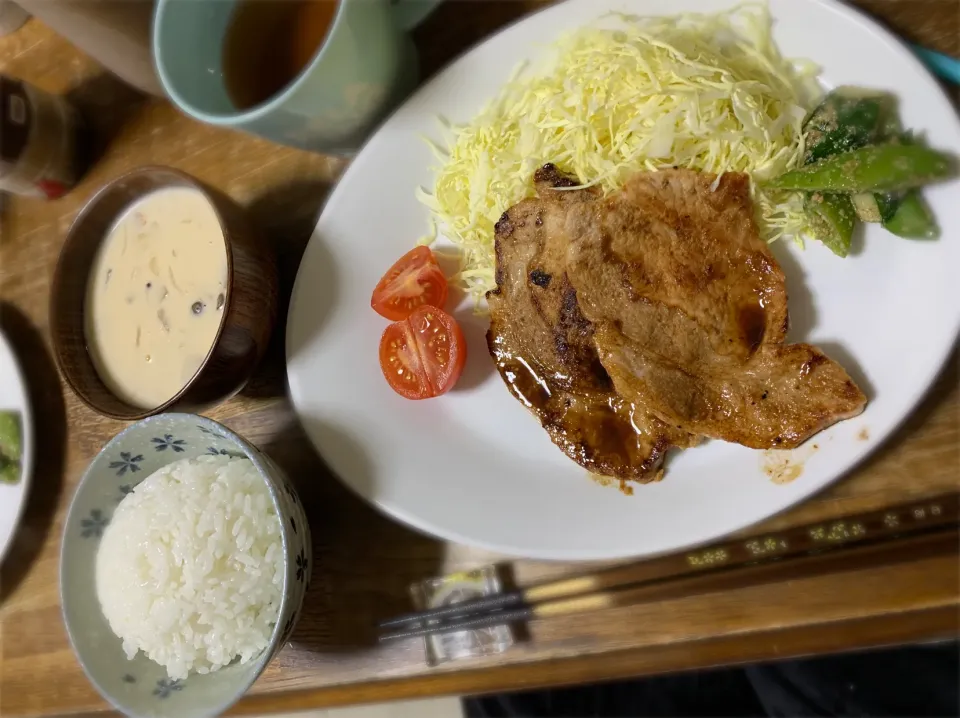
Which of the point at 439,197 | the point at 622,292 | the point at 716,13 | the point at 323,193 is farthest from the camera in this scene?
the point at 323,193

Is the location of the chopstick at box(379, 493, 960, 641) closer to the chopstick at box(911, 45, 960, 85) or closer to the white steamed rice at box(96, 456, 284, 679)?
the white steamed rice at box(96, 456, 284, 679)

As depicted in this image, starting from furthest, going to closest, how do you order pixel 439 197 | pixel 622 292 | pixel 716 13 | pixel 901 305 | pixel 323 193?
pixel 323 193 → pixel 439 197 → pixel 716 13 → pixel 622 292 → pixel 901 305

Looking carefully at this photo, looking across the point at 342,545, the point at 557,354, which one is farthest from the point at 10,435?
the point at 557,354

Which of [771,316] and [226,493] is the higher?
[771,316]

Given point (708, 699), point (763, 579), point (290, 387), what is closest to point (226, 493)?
point (290, 387)

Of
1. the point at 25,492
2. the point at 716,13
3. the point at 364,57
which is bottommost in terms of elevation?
the point at 25,492

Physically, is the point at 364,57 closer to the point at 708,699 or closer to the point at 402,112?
the point at 402,112

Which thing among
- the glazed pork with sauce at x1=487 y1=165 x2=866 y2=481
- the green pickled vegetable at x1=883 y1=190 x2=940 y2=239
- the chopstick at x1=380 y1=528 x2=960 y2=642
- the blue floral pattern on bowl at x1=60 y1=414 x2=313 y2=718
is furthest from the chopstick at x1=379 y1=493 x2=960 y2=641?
the green pickled vegetable at x1=883 y1=190 x2=940 y2=239

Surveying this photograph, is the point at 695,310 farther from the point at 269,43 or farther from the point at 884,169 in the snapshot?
the point at 269,43
